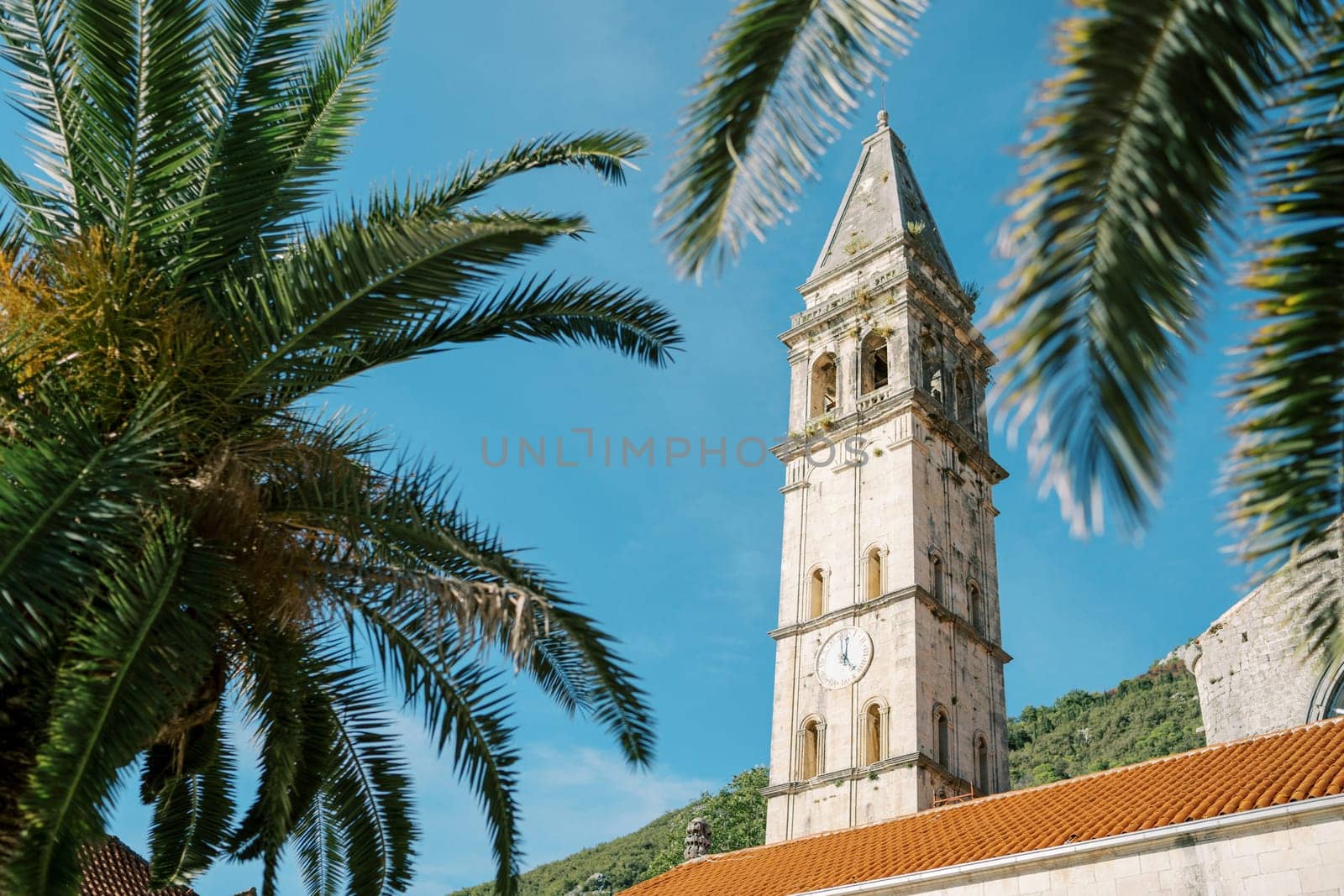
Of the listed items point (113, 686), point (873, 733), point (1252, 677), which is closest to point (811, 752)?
point (873, 733)

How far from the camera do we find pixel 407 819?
9672 millimetres

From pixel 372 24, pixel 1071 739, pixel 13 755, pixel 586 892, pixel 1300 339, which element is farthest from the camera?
pixel 1071 739

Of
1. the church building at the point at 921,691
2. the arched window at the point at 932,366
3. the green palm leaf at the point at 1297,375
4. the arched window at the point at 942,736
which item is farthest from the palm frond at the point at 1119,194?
the arched window at the point at 932,366

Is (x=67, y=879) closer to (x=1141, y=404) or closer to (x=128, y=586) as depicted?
(x=128, y=586)

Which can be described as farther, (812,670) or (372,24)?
(812,670)

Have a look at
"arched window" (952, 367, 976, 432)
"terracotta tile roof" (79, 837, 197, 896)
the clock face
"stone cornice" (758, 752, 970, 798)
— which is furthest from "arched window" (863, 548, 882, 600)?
"terracotta tile roof" (79, 837, 197, 896)

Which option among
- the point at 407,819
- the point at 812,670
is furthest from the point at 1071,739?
the point at 407,819

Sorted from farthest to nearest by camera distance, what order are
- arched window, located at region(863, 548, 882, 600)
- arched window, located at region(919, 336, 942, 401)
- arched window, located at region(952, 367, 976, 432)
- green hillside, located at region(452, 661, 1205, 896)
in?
green hillside, located at region(452, 661, 1205, 896) → arched window, located at region(952, 367, 976, 432) → arched window, located at region(919, 336, 942, 401) → arched window, located at region(863, 548, 882, 600)

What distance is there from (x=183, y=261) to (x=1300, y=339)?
22.3 ft

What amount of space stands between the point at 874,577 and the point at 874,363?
7.24 meters

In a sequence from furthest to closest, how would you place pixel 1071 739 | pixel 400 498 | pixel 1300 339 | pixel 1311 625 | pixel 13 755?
pixel 1071 739
pixel 400 498
pixel 13 755
pixel 1311 625
pixel 1300 339

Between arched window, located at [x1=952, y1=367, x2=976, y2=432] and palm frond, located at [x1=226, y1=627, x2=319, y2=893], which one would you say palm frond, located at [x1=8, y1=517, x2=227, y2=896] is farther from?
arched window, located at [x1=952, y1=367, x2=976, y2=432]

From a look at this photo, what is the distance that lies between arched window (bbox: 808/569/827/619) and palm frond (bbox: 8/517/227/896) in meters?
24.7

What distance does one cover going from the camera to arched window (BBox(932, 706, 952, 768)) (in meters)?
28.8
